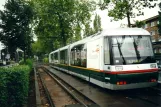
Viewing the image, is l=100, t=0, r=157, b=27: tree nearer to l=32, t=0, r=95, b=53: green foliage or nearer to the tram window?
the tram window

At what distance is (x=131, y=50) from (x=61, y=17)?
33976 mm

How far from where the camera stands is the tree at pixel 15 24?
70.8 feet

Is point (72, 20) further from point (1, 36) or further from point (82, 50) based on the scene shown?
point (82, 50)

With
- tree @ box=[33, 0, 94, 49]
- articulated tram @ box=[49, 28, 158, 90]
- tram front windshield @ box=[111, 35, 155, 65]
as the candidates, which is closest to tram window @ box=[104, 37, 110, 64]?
articulated tram @ box=[49, 28, 158, 90]

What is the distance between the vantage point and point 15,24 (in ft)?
71.9

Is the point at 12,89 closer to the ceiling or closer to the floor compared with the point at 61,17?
closer to the floor

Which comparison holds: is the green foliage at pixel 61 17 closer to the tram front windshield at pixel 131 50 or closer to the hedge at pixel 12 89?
the tram front windshield at pixel 131 50

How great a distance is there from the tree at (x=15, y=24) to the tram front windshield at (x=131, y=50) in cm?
1298

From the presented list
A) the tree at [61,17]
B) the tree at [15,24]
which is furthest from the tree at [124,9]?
the tree at [61,17]

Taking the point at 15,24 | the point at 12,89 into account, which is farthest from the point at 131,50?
the point at 15,24

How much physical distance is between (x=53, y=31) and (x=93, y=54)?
107ft

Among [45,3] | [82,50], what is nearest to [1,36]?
[82,50]

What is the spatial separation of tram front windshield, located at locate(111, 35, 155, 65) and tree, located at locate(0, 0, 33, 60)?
12983 millimetres

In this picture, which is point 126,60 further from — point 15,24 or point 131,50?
point 15,24
